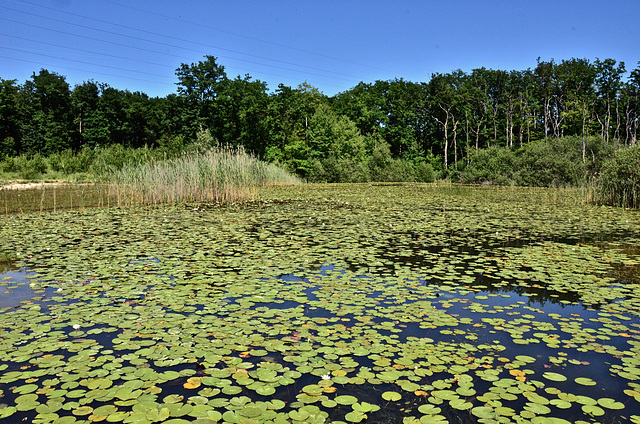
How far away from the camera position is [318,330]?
3.88 metres

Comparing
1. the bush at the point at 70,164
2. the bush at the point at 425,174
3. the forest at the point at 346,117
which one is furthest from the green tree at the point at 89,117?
the bush at the point at 425,174

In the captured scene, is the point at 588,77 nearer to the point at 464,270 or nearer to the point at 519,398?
the point at 464,270

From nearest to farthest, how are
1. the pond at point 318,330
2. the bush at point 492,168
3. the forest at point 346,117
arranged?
1. the pond at point 318,330
2. the bush at point 492,168
3. the forest at point 346,117

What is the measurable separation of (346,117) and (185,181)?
34.2 metres

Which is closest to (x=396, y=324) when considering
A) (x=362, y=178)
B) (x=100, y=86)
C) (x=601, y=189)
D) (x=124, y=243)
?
(x=124, y=243)

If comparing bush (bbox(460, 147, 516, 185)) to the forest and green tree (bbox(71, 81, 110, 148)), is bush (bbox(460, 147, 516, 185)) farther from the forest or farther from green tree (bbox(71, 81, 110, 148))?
green tree (bbox(71, 81, 110, 148))

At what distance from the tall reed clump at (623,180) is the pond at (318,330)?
635cm

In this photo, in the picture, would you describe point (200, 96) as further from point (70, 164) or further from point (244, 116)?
point (70, 164)

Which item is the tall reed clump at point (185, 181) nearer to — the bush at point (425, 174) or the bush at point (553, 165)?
the bush at point (553, 165)

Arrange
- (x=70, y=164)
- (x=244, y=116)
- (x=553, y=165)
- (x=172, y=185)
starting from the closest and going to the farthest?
(x=172, y=185), (x=553, y=165), (x=70, y=164), (x=244, y=116)

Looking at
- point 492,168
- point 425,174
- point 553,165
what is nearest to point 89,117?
point 425,174

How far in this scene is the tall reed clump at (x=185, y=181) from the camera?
14422 millimetres

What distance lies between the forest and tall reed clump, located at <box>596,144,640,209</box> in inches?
892

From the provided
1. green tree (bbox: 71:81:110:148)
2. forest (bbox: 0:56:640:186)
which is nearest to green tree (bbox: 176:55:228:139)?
forest (bbox: 0:56:640:186)
